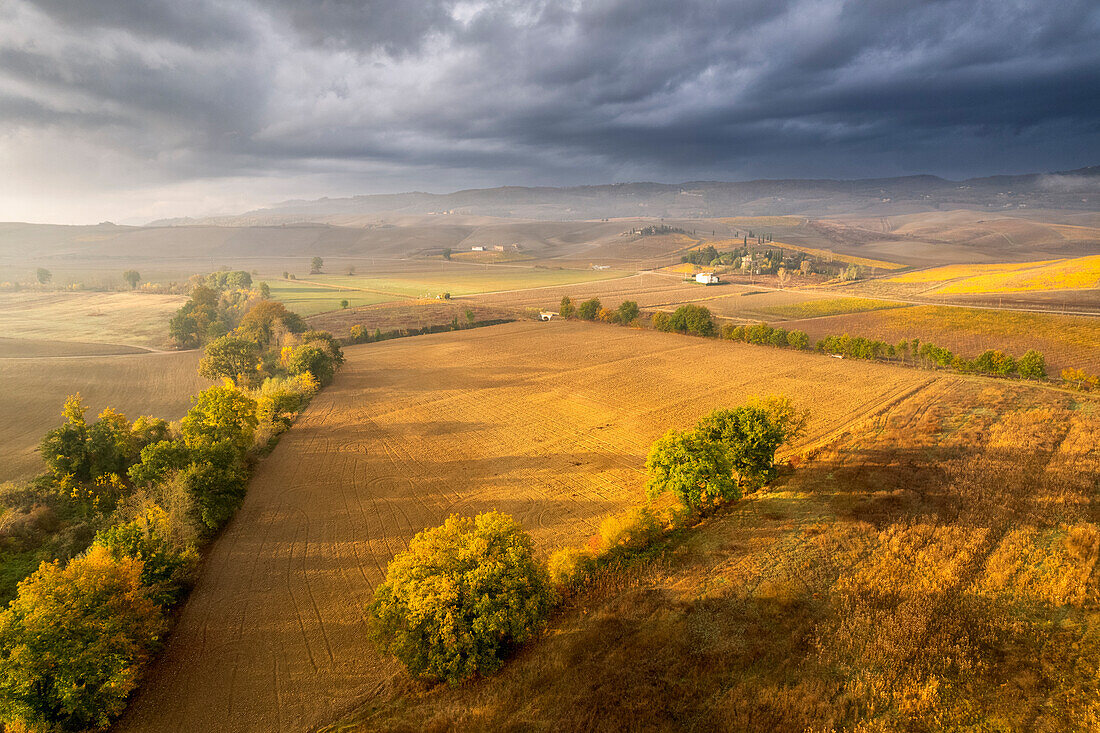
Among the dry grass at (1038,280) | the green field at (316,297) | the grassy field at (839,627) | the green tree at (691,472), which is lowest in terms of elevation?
the grassy field at (839,627)

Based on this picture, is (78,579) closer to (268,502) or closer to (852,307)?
(268,502)

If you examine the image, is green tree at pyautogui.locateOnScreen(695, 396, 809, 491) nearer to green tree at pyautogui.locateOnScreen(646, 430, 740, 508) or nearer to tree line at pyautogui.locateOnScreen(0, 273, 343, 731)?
green tree at pyautogui.locateOnScreen(646, 430, 740, 508)

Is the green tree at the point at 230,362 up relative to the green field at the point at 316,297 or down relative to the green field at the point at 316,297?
down

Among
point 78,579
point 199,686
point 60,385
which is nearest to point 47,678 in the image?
point 78,579

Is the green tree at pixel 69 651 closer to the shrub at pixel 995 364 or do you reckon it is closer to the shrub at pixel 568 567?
the shrub at pixel 568 567

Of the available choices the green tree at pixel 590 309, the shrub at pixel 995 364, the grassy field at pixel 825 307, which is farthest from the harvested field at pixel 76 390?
the grassy field at pixel 825 307
